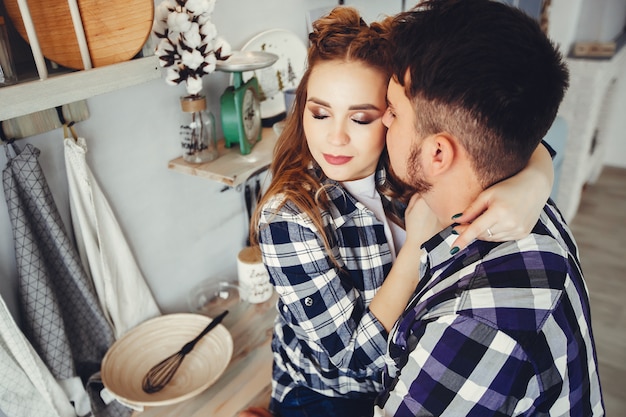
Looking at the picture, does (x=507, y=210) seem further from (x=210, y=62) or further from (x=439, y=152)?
(x=210, y=62)

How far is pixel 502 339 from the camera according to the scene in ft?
2.10

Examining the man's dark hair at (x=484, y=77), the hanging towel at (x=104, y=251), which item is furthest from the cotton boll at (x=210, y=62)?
the man's dark hair at (x=484, y=77)

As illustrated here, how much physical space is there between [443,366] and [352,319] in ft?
0.97

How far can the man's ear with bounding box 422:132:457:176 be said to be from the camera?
0.72 meters

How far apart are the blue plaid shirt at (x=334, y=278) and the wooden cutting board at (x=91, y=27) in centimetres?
42

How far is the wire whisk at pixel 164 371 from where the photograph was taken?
4.06 ft

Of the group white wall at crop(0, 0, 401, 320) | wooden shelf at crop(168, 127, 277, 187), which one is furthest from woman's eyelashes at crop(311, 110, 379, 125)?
white wall at crop(0, 0, 401, 320)

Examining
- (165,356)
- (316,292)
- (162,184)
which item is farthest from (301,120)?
(165,356)

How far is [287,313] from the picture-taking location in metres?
1.04

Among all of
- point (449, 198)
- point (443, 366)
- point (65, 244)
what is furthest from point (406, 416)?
point (65, 244)

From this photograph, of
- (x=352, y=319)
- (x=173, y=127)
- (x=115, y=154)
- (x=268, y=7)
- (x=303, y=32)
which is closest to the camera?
(x=352, y=319)

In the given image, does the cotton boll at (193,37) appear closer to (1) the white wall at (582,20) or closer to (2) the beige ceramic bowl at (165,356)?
(2) the beige ceramic bowl at (165,356)

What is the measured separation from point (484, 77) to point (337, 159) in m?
0.36

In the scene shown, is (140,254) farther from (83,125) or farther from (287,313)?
(287,313)
